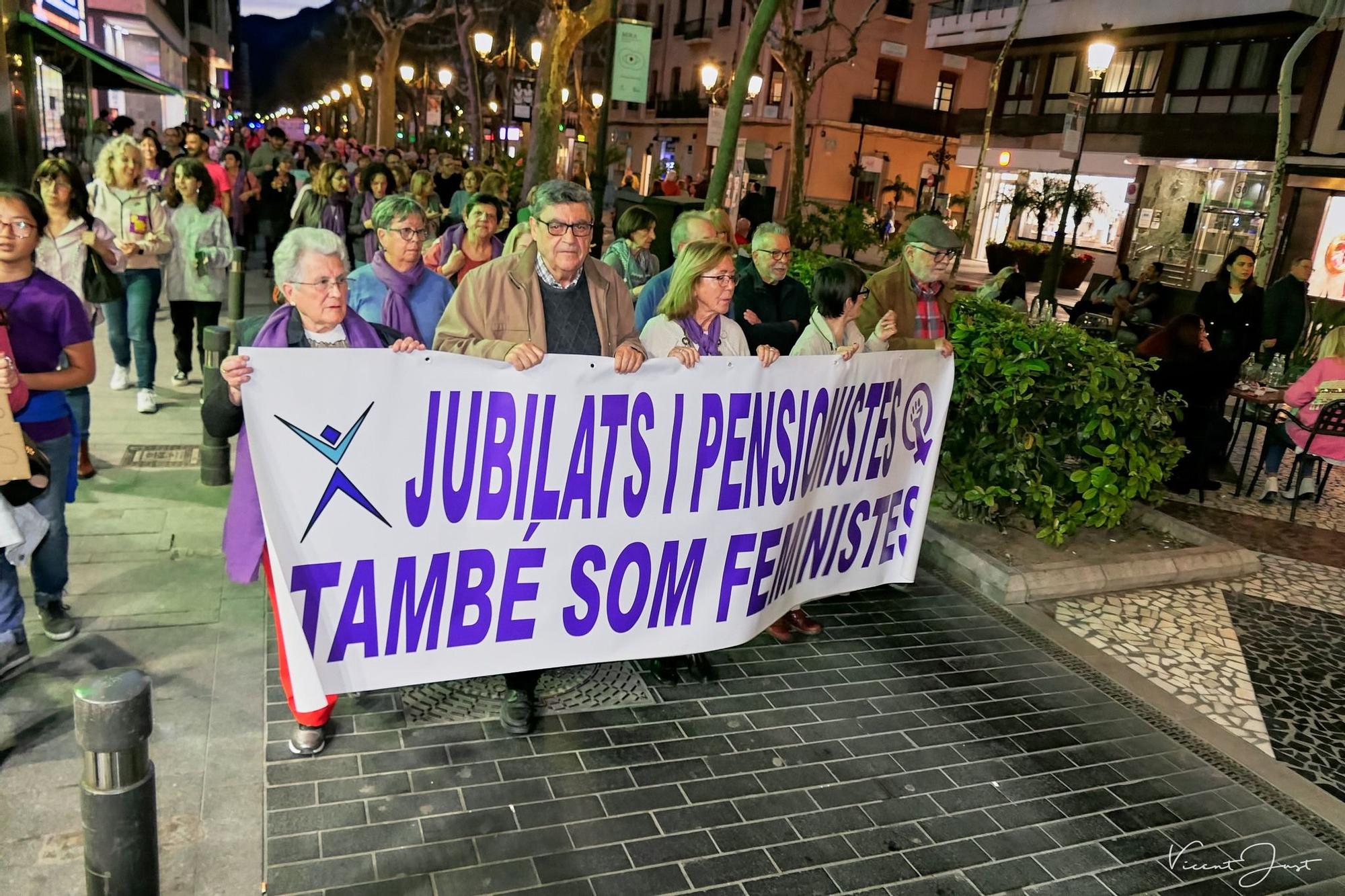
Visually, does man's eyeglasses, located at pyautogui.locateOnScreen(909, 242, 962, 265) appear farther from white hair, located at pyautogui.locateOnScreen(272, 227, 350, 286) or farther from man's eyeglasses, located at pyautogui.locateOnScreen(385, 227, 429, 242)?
white hair, located at pyautogui.locateOnScreen(272, 227, 350, 286)

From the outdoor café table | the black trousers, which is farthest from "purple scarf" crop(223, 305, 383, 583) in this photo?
the outdoor café table

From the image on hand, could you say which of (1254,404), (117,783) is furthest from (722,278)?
(1254,404)

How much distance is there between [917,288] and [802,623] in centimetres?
199

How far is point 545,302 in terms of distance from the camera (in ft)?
12.3

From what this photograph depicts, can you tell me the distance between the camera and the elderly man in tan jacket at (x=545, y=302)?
3596 millimetres

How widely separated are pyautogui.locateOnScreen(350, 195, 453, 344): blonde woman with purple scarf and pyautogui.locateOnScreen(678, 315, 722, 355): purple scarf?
1.18 meters

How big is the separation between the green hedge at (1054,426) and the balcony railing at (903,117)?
3604 cm

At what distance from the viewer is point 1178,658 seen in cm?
527

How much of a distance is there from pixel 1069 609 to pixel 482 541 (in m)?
3.90

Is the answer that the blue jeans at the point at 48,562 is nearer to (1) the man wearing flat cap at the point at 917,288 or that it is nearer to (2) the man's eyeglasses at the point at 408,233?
(2) the man's eyeglasses at the point at 408,233

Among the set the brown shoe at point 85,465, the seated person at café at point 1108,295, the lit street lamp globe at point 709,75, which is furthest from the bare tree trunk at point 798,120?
the brown shoe at point 85,465

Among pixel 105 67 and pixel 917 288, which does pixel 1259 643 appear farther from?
pixel 105 67

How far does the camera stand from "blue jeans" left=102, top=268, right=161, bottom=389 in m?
7.12

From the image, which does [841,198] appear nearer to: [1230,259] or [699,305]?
[1230,259]
